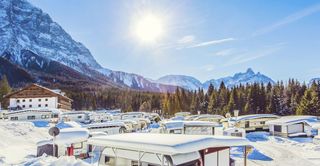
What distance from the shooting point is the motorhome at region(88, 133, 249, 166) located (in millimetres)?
10727

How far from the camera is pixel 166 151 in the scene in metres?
10.5

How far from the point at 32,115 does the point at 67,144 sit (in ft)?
109

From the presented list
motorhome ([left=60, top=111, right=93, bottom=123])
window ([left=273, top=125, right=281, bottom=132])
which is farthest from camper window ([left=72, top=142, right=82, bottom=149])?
motorhome ([left=60, top=111, right=93, bottom=123])

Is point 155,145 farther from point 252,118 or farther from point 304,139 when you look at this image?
point 252,118

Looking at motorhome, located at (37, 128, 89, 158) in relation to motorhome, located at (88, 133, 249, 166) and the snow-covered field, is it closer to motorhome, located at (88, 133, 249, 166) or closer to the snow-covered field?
the snow-covered field

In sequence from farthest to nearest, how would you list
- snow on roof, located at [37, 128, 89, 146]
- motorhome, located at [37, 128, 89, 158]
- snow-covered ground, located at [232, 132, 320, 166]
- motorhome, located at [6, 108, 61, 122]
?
motorhome, located at [6, 108, 61, 122], snow-covered ground, located at [232, 132, 320, 166], motorhome, located at [37, 128, 89, 158], snow on roof, located at [37, 128, 89, 146]

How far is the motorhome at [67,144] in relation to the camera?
2273 cm

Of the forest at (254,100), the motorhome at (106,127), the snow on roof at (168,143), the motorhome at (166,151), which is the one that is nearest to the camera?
the snow on roof at (168,143)

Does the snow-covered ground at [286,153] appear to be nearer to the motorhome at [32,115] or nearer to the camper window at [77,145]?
the camper window at [77,145]

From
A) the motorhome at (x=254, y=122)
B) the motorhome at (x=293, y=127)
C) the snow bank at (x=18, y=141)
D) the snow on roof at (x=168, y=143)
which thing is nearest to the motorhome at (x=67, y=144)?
the snow bank at (x=18, y=141)

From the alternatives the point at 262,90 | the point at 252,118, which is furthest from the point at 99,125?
the point at 262,90

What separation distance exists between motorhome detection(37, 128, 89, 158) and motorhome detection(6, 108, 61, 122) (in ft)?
94.6

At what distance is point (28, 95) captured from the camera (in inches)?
2697

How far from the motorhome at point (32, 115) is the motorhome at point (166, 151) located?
41.6 metres
